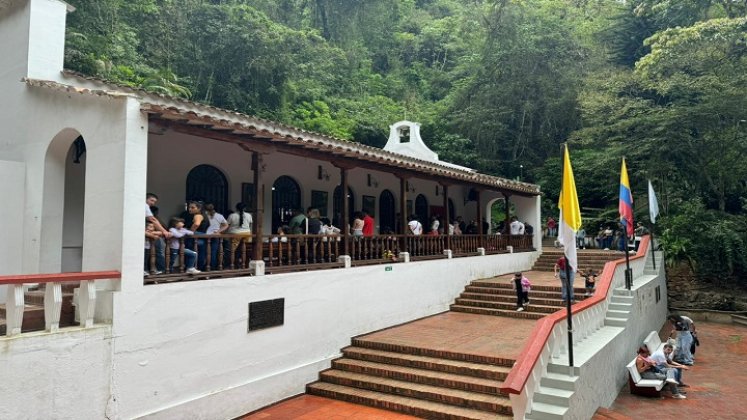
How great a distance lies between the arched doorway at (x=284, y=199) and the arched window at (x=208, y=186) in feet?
4.42

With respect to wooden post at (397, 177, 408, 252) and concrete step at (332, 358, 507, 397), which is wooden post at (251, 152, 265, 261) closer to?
concrete step at (332, 358, 507, 397)

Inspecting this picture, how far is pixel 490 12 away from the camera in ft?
101

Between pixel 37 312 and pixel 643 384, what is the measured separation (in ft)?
32.9

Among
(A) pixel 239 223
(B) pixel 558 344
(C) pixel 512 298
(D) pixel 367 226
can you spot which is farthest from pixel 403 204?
(B) pixel 558 344

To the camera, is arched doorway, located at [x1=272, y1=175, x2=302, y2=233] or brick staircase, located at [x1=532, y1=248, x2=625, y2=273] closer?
arched doorway, located at [x1=272, y1=175, x2=302, y2=233]

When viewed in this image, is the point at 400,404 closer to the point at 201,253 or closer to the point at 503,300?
the point at 201,253

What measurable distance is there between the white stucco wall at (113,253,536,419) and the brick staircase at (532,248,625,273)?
347 inches

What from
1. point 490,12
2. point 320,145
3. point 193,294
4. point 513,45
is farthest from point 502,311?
point 490,12

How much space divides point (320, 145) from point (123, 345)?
427 centimetres

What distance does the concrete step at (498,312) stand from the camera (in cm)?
1111

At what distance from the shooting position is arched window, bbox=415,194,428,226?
A: 16031 millimetres

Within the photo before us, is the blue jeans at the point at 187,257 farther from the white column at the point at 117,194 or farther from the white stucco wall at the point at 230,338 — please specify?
the white column at the point at 117,194

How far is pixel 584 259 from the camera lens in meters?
16.7

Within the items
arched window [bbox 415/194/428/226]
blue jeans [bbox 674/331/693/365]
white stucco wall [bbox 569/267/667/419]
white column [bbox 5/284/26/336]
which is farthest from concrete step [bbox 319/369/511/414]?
arched window [bbox 415/194/428/226]
